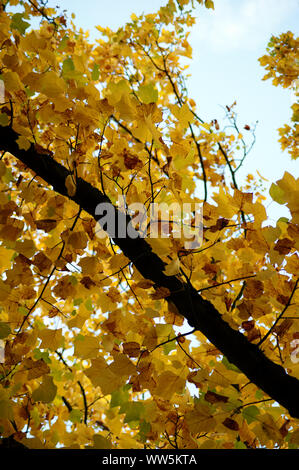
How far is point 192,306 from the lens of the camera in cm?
91

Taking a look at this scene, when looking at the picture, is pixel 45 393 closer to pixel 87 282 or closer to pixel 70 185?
pixel 87 282

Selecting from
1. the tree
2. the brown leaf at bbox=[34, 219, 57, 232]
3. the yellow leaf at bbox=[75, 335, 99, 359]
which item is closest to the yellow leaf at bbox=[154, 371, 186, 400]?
the tree

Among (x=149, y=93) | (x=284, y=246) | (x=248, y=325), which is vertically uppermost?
(x=149, y=93)

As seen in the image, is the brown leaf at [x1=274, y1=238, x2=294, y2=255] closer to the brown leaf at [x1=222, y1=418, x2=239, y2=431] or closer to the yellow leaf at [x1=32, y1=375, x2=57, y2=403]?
the brown leaf at [x1=222, y1=418, x2=239, y2=431]

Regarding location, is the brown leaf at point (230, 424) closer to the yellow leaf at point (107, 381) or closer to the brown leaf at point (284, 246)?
the yellow leaf at point (107, 381)

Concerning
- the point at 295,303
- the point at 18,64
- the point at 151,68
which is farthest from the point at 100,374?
the point at 151,68

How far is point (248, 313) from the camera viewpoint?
0.96 m

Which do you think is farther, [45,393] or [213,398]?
[45,393]

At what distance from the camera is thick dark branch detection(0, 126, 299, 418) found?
899 mm

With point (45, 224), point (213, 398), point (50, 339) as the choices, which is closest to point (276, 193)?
point (213, 398)

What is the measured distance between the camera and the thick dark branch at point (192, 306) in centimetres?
90

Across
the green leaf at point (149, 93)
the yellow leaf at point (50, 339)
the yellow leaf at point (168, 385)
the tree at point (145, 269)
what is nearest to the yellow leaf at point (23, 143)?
the tree at point (145, 269)
